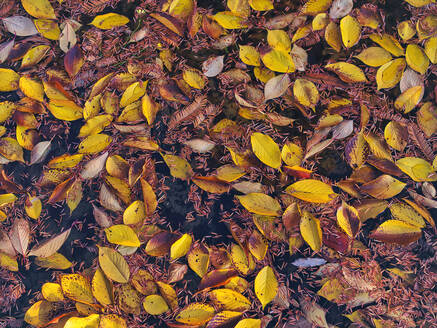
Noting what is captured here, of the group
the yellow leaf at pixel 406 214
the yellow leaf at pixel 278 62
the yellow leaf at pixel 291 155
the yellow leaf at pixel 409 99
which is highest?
the yellow leaf at pixel 278 62

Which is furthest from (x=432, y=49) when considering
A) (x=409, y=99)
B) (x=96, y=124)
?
(x=96, y=124)

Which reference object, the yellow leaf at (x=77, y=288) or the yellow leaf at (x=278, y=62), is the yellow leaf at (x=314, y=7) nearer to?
the yellow leaf at (x=278, y=62)

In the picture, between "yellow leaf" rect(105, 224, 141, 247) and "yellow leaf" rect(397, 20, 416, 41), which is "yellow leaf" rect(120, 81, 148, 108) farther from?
"yellow leaf" rect(397, 20, 416, 41)

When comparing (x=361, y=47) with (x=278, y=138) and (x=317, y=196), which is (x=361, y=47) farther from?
(x=317, y=196)

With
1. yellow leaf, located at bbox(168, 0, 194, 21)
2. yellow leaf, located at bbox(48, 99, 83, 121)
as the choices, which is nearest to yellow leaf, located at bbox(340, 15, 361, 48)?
Result: yellow leaf, located at bbox(168, 0, 194, 21)

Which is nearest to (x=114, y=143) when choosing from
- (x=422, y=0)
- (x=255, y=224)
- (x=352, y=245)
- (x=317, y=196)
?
(x=255, y=224)

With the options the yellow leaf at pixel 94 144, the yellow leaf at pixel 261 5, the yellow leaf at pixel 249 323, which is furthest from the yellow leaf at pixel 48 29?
A: the yellow leaf at pixel 249 323
